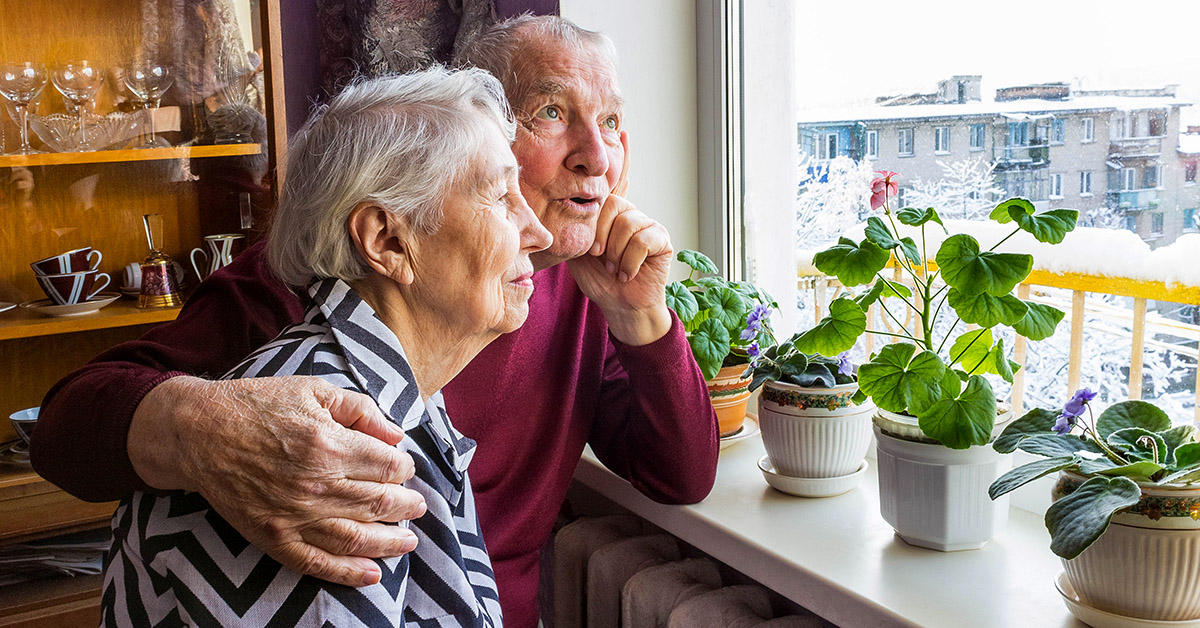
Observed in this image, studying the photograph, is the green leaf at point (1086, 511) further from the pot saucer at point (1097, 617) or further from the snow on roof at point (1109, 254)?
the snow on roof at point (1109, 254)

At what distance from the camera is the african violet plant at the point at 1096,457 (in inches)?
39.1

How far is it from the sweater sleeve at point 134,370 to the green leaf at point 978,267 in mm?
909

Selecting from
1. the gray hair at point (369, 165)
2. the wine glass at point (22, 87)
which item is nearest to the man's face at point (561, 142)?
the gray hair at point (369, 165)

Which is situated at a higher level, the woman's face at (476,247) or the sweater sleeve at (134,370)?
the woman's face at (476,247)

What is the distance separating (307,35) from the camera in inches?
92.3

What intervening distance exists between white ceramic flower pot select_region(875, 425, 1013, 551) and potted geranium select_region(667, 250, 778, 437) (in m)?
0.43

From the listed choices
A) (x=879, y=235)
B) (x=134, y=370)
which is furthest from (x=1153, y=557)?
(x=134, y=370)

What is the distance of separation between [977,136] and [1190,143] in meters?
0.38

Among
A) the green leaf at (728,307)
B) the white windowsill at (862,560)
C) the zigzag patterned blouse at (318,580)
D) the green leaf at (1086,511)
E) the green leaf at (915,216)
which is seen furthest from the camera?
the green leaf at (728,307)

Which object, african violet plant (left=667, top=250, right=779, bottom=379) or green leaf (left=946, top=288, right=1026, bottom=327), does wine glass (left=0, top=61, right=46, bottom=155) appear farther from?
green leaf (left=946, top=288, right=1026, bottom=327)

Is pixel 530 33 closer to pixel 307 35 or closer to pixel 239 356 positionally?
pixel 239 356

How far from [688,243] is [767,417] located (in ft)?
2.65

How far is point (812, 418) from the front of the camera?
5.08ft

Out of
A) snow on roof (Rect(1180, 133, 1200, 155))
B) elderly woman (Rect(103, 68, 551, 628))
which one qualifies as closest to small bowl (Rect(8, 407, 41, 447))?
elderly woman (Rect(103, 68, 551, 628))
